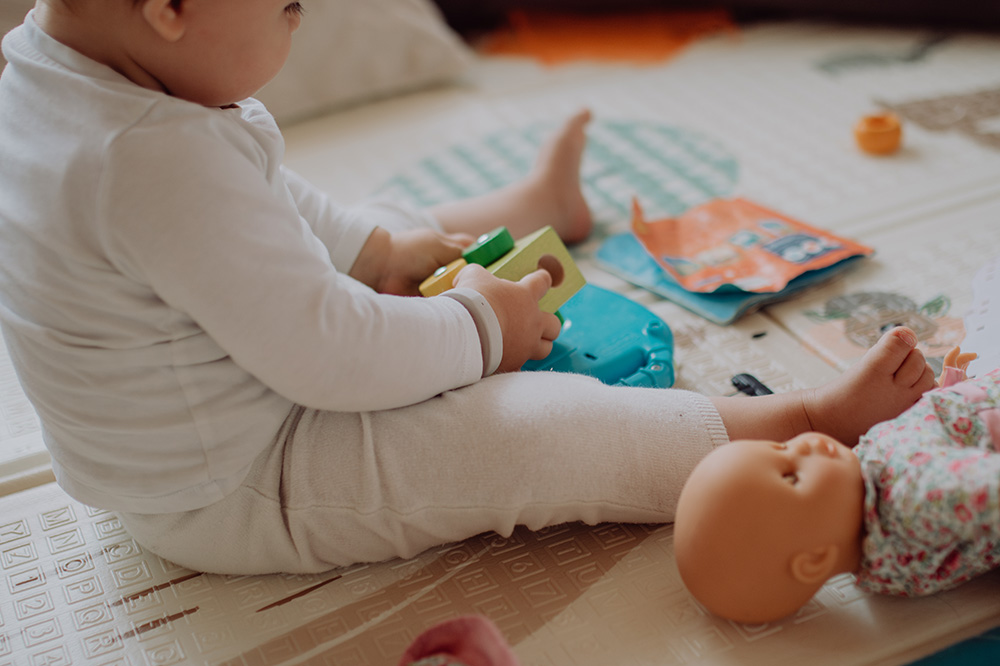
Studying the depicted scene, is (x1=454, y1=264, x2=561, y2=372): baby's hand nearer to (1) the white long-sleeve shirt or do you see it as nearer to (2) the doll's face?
(1) the white long-sleeve shirt

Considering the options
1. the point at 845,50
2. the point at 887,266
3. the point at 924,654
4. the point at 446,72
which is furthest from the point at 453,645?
the point at 845,50

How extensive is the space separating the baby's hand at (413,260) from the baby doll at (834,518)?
0.36 meters

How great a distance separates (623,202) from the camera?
115 cm

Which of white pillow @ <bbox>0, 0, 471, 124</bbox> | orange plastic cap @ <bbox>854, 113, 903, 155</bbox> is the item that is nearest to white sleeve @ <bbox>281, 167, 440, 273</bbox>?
white pillow @ <bbox>0, 0, 471, 124</bbox>

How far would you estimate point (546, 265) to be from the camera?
820 millimetres

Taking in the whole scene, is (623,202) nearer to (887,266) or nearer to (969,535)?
(887,266)

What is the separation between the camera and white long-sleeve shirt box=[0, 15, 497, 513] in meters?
0.55

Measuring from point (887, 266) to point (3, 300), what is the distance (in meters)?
0.82

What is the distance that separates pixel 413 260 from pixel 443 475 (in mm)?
274

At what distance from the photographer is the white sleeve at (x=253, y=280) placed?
0.54 meters

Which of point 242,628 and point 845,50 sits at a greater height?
point 845,50

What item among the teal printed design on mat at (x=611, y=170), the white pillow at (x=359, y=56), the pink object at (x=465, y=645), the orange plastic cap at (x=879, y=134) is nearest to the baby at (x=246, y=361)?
the pink object at (x=465, y=645)

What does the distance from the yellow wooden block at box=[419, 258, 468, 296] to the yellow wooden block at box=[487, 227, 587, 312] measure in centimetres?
3

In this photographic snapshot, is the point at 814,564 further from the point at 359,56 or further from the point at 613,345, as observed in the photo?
the point at 359,56
